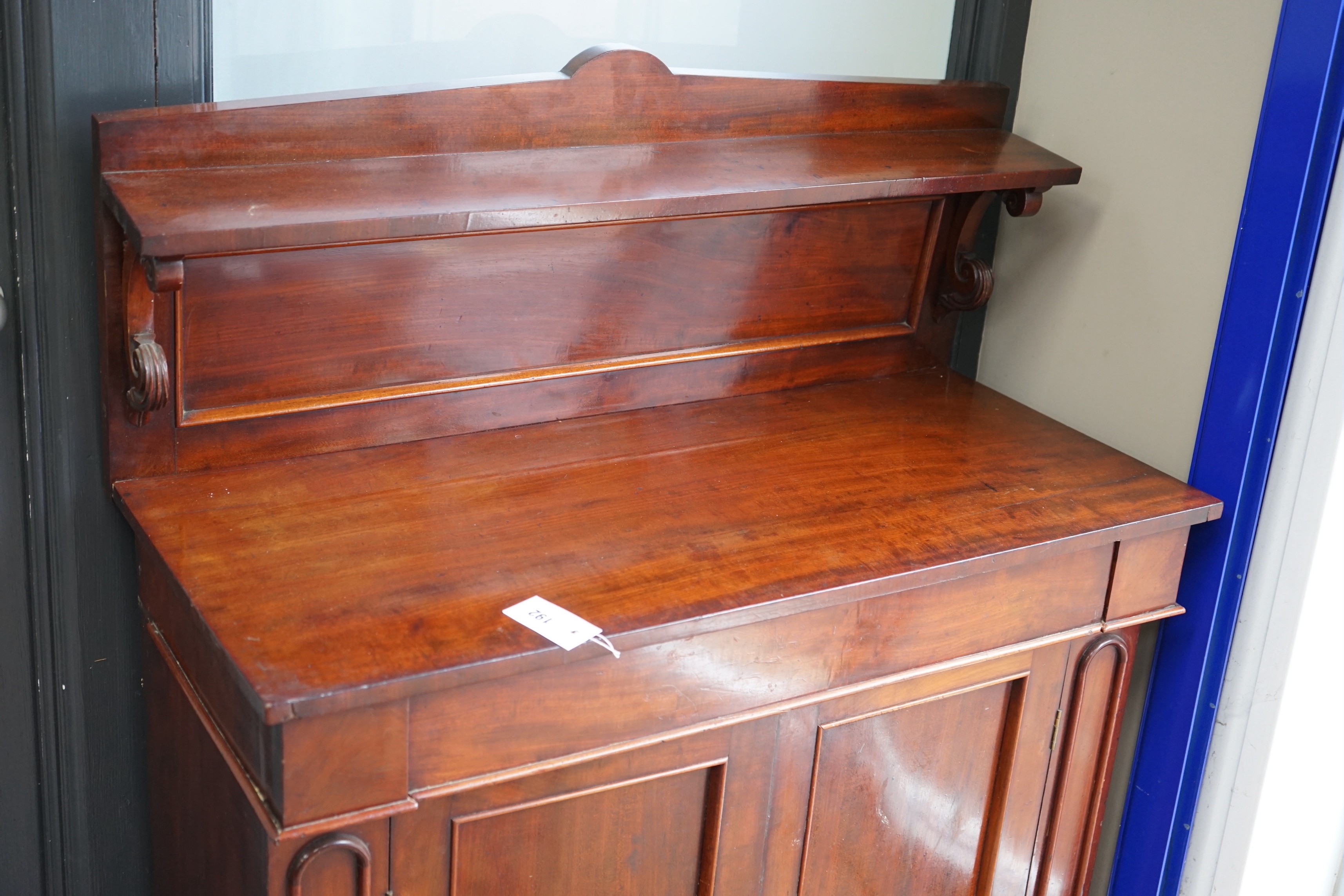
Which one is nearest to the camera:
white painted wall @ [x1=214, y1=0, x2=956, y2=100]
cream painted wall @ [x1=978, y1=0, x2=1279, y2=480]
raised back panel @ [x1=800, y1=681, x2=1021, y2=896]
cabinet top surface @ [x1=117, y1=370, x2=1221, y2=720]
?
cabinet top surface @ [x1=117, y1=370, x2=1221, y2=720]

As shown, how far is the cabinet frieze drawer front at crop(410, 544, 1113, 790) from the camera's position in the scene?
1322 millimetres

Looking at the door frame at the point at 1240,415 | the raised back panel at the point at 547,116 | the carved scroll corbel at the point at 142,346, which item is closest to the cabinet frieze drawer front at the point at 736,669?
the door frame at the point at 1240,415

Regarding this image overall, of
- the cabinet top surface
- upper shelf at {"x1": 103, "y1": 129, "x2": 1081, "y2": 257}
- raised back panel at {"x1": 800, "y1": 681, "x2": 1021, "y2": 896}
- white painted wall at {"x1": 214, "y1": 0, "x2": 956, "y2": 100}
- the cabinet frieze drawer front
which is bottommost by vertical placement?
raised back panel at {"x1": 800, "y1": 681, "x2": 1021, "y2": 896}

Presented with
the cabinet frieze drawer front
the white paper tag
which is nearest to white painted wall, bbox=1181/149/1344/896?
the cabinet frieze drawer front

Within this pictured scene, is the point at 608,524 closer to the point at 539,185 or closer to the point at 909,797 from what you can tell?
the point at 539,185

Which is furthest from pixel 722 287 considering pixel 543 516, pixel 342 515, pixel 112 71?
pixel 112 71

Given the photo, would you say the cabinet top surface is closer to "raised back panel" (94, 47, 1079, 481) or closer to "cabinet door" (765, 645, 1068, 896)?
"raised back panel" (94, 47, 1079, 481)

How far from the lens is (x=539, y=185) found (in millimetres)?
1569

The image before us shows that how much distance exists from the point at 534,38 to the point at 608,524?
0.64 meters

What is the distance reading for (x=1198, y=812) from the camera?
6.23ft

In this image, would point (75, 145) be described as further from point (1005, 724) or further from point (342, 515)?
point (1005, 724)

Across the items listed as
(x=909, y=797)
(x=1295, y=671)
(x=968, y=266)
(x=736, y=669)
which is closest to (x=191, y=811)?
(x=736, y=669)

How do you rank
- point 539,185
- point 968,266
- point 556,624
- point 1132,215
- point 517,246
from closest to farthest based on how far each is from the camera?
1. point 556,624
2. point 539,185
3. point 517,246
4. point 1132,215
5. point 968,266

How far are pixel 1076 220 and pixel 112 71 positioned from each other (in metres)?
1.34
